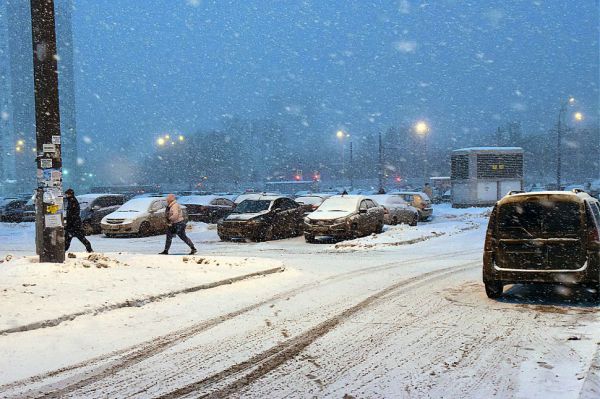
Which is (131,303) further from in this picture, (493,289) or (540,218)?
(540,218)

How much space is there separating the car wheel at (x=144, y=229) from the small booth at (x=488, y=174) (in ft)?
80.1

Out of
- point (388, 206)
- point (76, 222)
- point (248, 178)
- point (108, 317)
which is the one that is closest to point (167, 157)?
point (248, 178)

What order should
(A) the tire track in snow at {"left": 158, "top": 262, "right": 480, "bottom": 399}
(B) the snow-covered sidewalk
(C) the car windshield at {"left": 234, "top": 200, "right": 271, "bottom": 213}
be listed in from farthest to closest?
(C) the car windshield at {"left": 234, "top": 200, "right": 271, "bottom": 213} < (B) the snow-covered sidewalk < (A) the tire track in snow at {"left": 158, "top": 262, "right": 480, "bottom": 399}

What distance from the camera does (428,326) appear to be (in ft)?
23.6

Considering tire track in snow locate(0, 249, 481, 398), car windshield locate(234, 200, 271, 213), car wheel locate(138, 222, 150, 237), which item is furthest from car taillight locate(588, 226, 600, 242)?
car wheel locate(138, 222, 150, 237)

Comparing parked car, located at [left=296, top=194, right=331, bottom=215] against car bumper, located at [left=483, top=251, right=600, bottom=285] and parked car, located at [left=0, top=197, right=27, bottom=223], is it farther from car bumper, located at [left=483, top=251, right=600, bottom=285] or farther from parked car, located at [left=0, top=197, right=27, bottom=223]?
car bumper, located at [left=483, top=251, right=600, bottom=285]

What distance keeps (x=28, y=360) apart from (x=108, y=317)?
77.6 inches

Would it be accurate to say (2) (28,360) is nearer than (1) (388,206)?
Yes

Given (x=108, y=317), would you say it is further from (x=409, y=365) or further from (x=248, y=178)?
(x=248, y=178)

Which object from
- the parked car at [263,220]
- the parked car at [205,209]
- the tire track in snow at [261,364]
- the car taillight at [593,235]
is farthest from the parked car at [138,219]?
the car taillight at [593,235]

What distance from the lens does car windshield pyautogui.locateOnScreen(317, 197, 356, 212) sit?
798 inches

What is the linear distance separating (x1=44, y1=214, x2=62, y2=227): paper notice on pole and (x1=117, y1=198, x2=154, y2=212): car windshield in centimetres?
1238

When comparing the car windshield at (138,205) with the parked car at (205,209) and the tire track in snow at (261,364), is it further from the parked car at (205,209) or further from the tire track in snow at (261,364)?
the tire track in snow at (261,364)

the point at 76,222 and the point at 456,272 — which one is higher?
the point at 76,222
